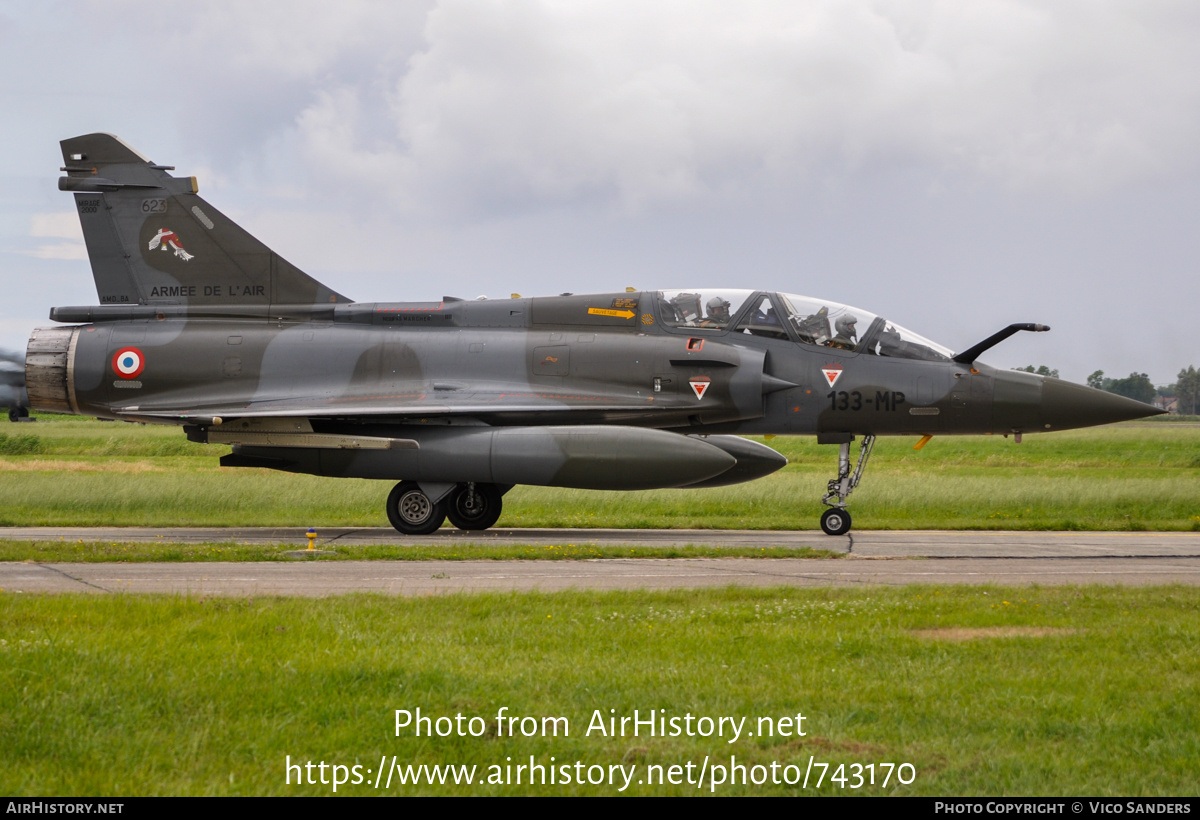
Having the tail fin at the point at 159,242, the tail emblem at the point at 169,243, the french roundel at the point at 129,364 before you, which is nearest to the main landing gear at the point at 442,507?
the tail fin at the point at 159,242

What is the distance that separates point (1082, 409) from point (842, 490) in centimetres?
375

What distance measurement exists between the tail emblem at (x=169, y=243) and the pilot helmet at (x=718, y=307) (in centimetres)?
904

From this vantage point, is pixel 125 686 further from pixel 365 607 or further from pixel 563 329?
pixel 563 329

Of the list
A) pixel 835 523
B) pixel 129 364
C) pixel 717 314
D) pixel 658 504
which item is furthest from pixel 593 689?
pixel 658 504

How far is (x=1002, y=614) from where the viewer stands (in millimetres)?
8398

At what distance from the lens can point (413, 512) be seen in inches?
672

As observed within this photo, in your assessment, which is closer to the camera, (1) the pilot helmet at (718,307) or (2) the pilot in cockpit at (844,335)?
(2) the pilot in cockpit at (844,335)

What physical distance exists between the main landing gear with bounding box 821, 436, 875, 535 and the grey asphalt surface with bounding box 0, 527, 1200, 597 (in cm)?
55

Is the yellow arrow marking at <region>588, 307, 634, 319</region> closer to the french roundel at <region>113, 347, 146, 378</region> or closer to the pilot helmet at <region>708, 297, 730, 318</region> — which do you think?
the pilot helmet at <region>708, 297, 730, 318</region>

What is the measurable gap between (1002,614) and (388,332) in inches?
473

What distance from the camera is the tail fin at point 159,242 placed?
18.8 m

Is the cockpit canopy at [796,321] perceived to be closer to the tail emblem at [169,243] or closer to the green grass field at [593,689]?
the tail emblem at [169,243]

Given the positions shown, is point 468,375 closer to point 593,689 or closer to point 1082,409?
point 1082,409

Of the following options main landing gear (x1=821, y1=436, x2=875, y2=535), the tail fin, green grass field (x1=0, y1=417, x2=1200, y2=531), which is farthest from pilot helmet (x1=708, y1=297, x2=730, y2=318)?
the tail fin
